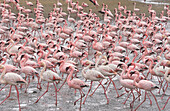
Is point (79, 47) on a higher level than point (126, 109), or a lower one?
higher

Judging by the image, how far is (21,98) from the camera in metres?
7.40

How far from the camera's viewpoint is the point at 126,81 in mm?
7152

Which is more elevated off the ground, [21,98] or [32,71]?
[32,71]

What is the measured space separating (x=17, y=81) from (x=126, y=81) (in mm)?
2575

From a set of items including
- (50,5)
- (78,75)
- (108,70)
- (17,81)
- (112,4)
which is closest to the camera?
(17,81)

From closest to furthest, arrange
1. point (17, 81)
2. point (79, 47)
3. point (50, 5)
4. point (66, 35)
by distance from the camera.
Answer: point (17, 81) < point (79, 47) < point (66, 35) < point (50, 5)

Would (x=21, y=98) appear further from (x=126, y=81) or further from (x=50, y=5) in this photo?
(x=50, y=5)

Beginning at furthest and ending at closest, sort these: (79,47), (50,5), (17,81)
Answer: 1. (50,5)
2. (79,47)
3. (17,81)


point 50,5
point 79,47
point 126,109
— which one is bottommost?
point 126,109

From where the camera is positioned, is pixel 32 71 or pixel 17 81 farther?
pixel 32 71

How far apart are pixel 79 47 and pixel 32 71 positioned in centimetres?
375

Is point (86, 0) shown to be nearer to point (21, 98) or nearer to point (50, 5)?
point (50, 5)

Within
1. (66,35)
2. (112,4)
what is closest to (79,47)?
(66,35)

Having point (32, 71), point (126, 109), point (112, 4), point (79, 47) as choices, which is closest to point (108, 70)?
point (126, 109)
